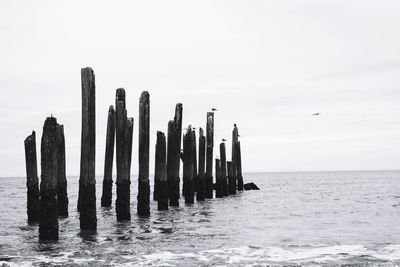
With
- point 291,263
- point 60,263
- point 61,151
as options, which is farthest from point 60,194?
point 291,263

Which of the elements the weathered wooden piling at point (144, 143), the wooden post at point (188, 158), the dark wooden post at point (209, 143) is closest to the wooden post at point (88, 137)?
the weathered wooden piling at point (144, 143)

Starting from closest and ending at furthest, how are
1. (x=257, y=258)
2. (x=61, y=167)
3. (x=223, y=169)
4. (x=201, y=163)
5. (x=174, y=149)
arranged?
(x=257, y=258), (x=61, y=167), (x=174, y=149), (x=201, y=163), (x=223, y=169)

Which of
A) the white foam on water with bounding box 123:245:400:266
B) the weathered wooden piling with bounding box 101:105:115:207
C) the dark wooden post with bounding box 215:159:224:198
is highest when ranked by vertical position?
the weathered wooden piling with bounding box 101:105:115:207

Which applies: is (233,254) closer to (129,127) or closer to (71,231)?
(71,231)

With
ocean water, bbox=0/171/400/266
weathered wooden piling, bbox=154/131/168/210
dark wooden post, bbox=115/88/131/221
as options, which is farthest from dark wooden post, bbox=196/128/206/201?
dark wooden post, bbox=115/88/131/221

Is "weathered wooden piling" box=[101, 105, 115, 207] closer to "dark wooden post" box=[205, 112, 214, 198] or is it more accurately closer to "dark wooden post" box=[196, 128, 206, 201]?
"dark wooden post" box=[196, 128, 206, 201]

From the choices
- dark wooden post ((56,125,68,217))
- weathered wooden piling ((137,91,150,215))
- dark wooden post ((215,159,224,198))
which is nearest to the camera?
weathered wooden piling ((137,91,150,215))

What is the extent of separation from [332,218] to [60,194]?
9.14 meters

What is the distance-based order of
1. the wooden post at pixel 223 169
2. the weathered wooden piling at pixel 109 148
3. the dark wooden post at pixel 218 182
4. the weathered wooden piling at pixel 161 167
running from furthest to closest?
the dark wooden post at pixel 218 182 → the wooden post at pixel 223 169 → the weathered wooden piling at pixel 161 167 → the weathered wooden piling at pixel 109 148

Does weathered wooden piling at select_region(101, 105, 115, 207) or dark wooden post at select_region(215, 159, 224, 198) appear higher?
weathered wooden piling at select_region(101, 105, 115, 207)

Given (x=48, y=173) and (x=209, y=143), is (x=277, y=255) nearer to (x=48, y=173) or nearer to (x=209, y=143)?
(x=48, y=173)

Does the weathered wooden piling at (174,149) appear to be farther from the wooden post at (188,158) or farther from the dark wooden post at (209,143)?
the dark wooden post at (209,143)

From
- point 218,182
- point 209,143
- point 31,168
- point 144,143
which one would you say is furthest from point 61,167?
point 218,182

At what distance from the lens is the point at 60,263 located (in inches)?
372
